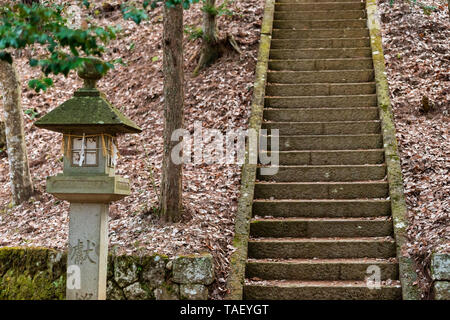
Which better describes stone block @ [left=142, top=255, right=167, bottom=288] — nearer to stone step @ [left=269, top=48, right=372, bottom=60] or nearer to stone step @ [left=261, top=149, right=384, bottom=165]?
stone step @ [left=261, top=149, right=384, bottom=165]

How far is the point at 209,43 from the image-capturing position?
10.8 meters

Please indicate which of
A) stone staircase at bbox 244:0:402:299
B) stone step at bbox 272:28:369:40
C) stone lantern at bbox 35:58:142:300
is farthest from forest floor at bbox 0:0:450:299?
stone lantern at bbox 35:58:142:300

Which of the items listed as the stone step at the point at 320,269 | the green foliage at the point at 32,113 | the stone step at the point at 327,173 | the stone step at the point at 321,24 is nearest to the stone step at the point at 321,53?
the stone step at the point at 321,24

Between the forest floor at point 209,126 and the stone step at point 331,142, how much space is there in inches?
17.4

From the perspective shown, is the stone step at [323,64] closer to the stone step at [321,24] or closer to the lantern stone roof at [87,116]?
the stone step at [321,24]

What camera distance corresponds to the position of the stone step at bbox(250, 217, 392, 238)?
269 inches

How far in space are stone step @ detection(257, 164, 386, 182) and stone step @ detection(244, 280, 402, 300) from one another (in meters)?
1.99

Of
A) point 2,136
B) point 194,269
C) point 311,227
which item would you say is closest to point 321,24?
point 311,227

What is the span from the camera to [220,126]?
9.06 metres

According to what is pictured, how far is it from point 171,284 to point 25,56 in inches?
383

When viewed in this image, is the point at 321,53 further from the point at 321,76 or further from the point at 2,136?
the point at 2,136

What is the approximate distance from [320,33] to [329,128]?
326cm

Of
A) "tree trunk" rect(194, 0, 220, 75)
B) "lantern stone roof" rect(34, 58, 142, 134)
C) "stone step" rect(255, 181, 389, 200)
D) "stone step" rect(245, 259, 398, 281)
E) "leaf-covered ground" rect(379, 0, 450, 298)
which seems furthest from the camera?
"tree trunk" rect(194, 0, 220, 75)

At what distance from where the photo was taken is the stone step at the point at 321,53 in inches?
406
